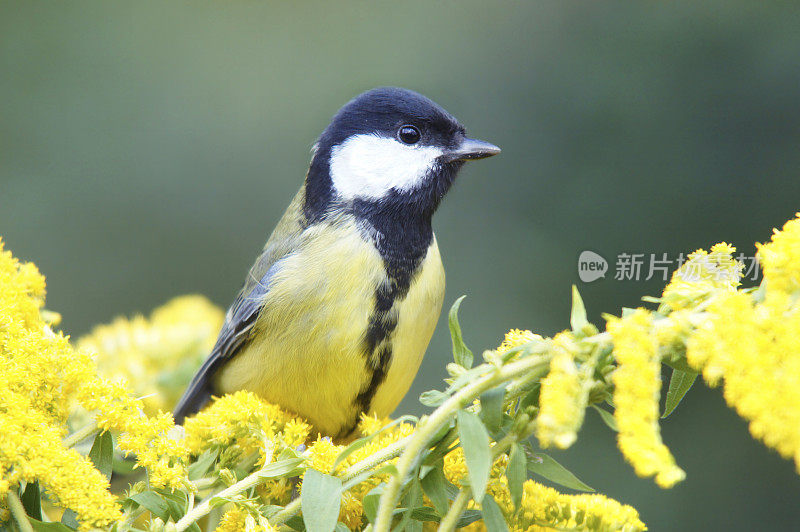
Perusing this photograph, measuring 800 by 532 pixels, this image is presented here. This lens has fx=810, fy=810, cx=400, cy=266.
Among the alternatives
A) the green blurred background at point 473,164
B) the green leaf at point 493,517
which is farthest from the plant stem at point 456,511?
the green blurred background at point 473,164

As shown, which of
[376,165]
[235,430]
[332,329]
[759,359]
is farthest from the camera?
[376,165]

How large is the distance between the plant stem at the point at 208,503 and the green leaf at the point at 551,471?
0.85 feet

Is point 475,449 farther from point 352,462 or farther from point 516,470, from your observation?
point 352,462

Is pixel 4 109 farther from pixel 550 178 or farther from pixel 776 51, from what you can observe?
pixel 776 51

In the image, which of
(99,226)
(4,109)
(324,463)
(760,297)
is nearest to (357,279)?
(324,463)

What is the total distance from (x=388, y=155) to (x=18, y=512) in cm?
104

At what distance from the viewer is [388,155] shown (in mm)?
1627

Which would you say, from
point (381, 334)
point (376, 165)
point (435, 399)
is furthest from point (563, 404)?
point (376, 165)

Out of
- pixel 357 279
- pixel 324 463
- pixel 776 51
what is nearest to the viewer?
pixel 324 463

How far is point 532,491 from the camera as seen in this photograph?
810 millimetres

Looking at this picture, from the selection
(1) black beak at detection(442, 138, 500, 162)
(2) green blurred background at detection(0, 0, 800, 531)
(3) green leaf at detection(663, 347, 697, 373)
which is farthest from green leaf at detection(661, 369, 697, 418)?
(2) green blurred background at detection(0, 0, 800, 531)

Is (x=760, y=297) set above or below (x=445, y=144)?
below

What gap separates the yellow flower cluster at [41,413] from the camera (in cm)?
73

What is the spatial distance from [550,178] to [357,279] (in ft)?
5.73
